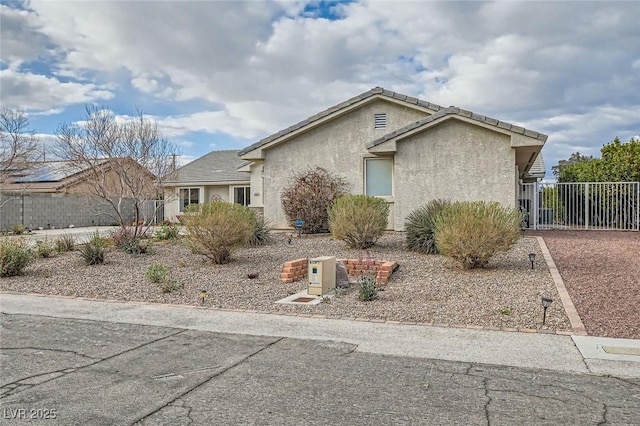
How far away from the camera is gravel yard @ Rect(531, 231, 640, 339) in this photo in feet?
23.7

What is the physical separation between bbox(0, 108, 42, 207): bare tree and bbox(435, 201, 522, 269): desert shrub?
64.2 ft

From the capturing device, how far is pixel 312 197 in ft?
60.8

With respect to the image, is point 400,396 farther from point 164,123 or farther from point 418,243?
point 164,123

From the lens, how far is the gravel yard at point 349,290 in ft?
26.2

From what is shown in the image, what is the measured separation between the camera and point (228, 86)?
2017cm

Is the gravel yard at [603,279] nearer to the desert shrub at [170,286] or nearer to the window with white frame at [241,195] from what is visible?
the desert shrub at [170,286]

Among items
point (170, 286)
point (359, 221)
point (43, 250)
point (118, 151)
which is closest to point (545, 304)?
point (170, 286)

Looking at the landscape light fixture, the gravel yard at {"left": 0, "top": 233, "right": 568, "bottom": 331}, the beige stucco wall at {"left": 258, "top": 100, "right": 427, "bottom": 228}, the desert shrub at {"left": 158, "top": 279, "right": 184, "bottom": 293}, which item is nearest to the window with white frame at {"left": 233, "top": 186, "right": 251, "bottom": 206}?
the beige stucco wall at {"left": 258, "top": 100, "right": 427, "bottom": 228}

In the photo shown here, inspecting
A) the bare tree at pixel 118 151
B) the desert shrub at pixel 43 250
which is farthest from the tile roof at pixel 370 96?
the desert shrub at pixel 43 250

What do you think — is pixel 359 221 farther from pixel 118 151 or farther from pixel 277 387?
pixel 277 387

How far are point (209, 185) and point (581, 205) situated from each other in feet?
67.0

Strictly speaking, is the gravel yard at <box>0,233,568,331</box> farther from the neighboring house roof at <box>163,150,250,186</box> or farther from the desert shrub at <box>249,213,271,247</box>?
the neighboring house roof at <box>163,150,250,186</box>

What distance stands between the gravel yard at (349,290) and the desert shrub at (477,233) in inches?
16.3

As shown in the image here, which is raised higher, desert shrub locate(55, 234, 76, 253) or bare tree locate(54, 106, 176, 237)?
bare tree locate(54, 106, 176, 237)
